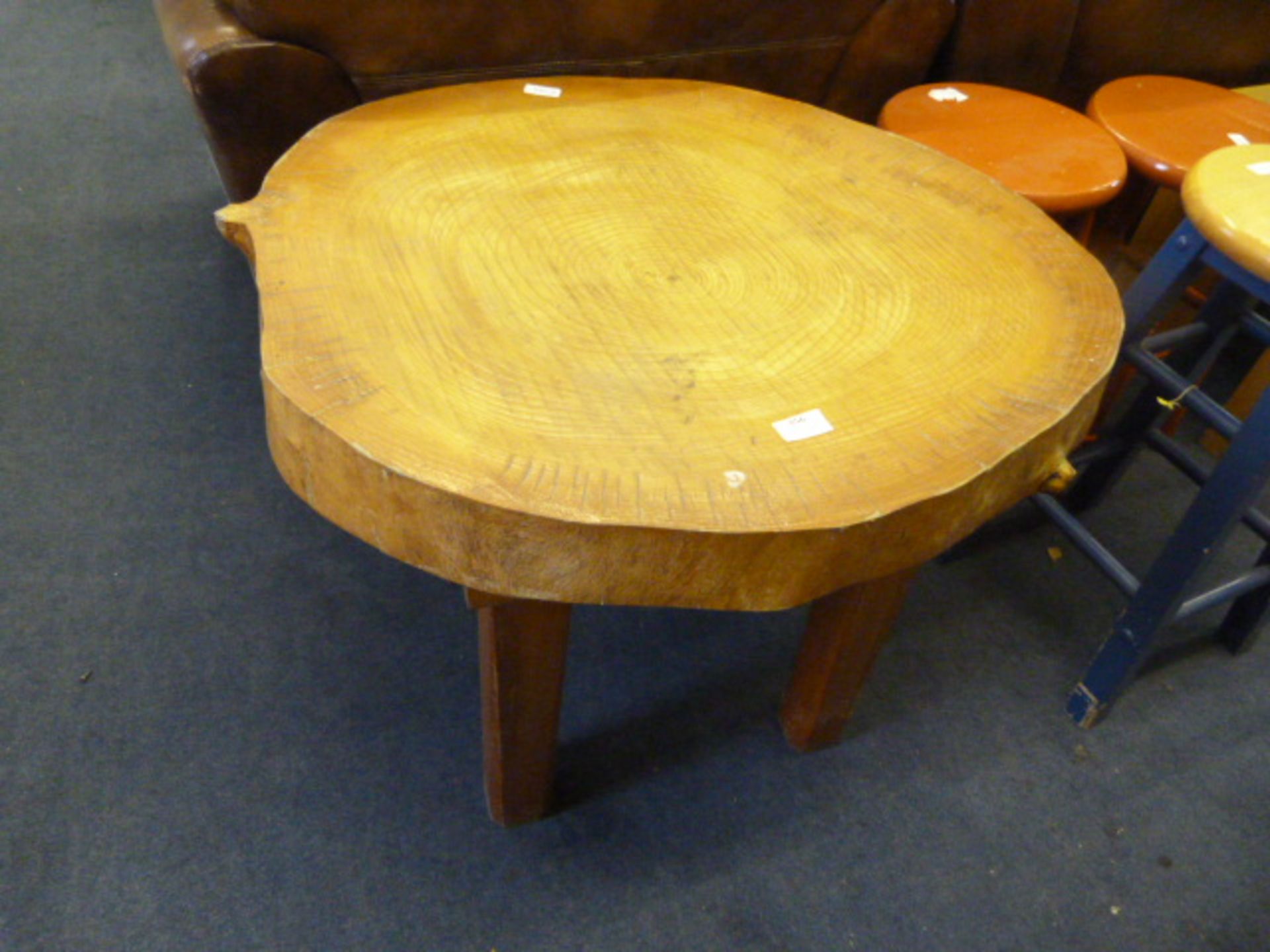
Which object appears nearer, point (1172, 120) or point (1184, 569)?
point (1184, 569)

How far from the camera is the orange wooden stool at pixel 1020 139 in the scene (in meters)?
1.49

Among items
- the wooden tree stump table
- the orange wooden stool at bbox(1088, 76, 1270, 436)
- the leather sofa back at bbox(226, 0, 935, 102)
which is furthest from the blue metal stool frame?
the leather sofa back at bbox(226, 0, 935, 102)

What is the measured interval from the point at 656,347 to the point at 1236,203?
0.73 meters

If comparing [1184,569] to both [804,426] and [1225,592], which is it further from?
[804,426]

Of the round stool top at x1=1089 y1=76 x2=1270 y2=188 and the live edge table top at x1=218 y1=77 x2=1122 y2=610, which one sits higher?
the live edge table top at x1=218 y1=77 x2=1122 y2=610

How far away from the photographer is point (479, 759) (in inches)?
52.6

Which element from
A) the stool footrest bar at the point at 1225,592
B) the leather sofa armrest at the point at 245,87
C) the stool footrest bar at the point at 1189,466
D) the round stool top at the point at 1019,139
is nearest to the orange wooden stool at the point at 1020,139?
the round stool top at the point at 1019,139

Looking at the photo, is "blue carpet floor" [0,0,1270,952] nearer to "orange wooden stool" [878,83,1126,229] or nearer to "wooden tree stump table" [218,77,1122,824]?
"wooden tree stump table" [218,77,1122,824]

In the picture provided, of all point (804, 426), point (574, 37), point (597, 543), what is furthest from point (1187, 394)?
point (574, 37)

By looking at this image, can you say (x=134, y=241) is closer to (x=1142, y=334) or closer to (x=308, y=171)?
(x=308, y=171)

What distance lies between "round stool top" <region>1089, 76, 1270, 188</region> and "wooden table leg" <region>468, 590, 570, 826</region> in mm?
Result: 1462

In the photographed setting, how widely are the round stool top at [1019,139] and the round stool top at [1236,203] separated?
1.16 ft

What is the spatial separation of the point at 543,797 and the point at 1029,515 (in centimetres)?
113

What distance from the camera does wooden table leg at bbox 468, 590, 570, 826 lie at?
3.16 feet
